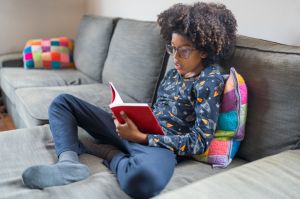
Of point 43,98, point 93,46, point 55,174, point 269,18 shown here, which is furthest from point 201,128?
point 93,46

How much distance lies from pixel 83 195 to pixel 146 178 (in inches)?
7.5

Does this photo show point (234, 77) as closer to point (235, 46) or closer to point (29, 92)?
point (235, 46)

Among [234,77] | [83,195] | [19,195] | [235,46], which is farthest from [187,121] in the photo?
[19,195]

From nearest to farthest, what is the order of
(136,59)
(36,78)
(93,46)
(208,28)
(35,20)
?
1. (208,28)
2. (136,59)
3. (36,78)
4. (93,46)
5. (35,20)

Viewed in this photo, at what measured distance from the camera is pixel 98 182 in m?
1.07

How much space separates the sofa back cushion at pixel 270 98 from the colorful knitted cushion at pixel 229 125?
0.14 ft

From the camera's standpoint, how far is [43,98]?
1828 millimetres

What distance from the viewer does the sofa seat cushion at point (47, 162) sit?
3.29ft

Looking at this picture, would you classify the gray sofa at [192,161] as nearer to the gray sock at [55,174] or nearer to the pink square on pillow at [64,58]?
the gray sock at [55,174]

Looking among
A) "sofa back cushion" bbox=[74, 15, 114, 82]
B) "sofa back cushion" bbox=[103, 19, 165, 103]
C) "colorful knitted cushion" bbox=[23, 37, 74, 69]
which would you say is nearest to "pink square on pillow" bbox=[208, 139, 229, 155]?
"sofa back cushion" bbox=[103, 19, 165, 103]

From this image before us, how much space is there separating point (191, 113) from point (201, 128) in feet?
0.46

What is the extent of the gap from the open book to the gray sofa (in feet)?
0.57

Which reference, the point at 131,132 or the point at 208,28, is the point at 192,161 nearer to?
the point at 131,132

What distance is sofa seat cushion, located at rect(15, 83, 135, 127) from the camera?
1638mm
